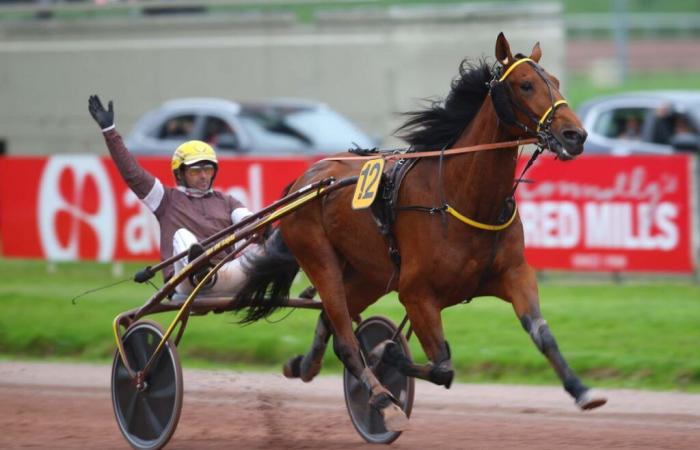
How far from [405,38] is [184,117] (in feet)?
14.5

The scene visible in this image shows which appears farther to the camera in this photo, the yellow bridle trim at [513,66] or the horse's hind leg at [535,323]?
the yellow bridle trim at [513,66]

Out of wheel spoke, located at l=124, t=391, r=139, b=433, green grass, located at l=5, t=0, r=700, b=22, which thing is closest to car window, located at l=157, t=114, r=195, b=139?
green grass, located at l=5, t=0, r=700, b=22

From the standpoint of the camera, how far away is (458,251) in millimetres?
6832

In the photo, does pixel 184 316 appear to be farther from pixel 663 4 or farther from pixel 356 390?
pixel 663 4

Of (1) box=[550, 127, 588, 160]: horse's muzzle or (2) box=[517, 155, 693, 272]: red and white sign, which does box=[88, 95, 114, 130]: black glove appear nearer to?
(1) box=[550, 127, 588, 160]: horse's muzzle

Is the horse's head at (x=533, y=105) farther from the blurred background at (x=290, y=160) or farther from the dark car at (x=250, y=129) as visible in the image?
the dark car at (x=250, y=129)

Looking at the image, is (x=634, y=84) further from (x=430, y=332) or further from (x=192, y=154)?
(x=430, y=332)

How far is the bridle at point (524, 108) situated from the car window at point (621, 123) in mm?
9808

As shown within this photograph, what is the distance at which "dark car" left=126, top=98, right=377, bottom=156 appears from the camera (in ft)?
56.4

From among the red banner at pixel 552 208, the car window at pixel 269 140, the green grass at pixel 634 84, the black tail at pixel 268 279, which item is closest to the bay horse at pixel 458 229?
the black tail at pixel 268 279

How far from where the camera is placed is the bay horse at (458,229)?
21.7 ft

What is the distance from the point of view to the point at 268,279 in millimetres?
8094

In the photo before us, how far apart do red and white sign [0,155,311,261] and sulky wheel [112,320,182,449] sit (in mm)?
6310

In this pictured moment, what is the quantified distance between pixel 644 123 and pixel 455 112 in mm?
9472
